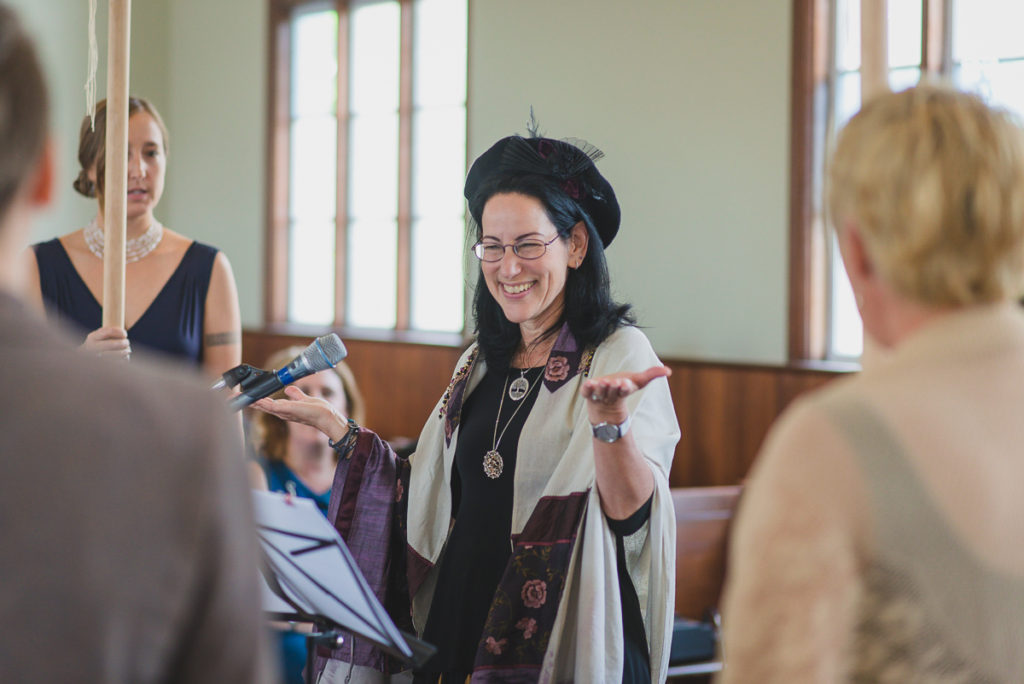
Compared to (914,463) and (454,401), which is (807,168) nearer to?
(454,401)

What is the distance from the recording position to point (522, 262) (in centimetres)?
192

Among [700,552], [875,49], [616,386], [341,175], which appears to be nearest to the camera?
[875,49]

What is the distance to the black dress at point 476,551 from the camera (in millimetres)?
1853

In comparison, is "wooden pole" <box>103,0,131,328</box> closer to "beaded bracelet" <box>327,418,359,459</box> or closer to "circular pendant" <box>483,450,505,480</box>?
"beaded bracelet" <box>327,418,359,459</box>

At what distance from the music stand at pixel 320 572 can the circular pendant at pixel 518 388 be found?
0.49 metres

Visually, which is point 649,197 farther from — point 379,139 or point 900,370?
point 900,370

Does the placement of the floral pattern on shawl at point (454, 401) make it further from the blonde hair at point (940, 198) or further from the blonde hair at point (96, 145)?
the blonde hair at point (940, 198)

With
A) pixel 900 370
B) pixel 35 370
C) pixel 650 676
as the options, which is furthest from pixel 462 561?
pixel 35 370

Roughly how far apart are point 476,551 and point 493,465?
0.15m

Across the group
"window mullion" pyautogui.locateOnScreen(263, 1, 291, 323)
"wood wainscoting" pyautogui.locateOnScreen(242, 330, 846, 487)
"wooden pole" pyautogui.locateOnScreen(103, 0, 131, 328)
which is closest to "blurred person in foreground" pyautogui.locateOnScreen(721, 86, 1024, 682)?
"wooden pole" pyautogui.locateOnScreen(103, 0, 131, 328)

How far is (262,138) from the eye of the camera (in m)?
8.39

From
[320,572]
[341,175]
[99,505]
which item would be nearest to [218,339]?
[320,572]

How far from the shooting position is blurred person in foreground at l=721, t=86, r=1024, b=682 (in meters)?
0.85

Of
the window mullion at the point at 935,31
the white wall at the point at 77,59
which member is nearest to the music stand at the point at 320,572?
the window mullion at the point at 935,31
